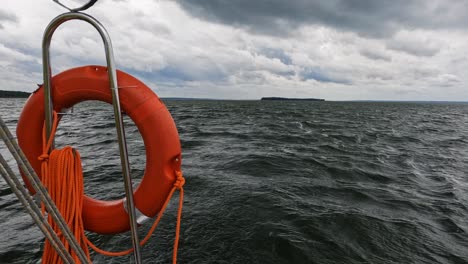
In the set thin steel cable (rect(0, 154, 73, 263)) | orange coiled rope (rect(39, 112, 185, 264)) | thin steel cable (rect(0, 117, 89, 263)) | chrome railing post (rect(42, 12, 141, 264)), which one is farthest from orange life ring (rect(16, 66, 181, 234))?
thin steel cable (rect(0, 154, 73, 263))

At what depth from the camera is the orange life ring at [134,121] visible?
7.57 ft

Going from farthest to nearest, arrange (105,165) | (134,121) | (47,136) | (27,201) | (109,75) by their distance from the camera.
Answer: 1. (105,165)
2. (134,121)
3. (47,136)
4. (109,75)
5. (27,201)

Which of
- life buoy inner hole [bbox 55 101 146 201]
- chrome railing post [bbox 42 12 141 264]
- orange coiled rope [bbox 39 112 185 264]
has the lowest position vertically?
life buoy inner hole [bbox 55 101 146 201]

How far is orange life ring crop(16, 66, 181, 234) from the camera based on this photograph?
2.31 metres

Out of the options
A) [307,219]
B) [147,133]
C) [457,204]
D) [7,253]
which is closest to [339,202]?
[307,219]

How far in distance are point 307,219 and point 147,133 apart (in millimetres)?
3577

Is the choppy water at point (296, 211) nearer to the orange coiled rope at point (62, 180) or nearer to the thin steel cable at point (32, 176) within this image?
→ the orange coiled rope at point (62, 180)

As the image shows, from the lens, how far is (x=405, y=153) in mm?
10867

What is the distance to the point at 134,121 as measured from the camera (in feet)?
7.81

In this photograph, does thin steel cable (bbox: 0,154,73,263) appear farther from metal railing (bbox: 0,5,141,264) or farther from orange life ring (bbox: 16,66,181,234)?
orange life ring (bbox: 16,66,181,234)

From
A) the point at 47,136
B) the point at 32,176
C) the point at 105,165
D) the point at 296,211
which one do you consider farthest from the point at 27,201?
the point at 105,165

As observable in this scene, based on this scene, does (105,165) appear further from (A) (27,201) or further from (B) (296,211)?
(A) (27,201)

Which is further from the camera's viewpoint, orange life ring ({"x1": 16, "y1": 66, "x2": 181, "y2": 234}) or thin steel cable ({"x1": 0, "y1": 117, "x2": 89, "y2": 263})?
orange life ring ({"x1": 16, "y1": 66, "x2": 181, "y2": 234})

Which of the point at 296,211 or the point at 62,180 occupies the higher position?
the point at 62,180
